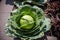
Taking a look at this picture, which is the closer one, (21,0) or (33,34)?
(33,34)

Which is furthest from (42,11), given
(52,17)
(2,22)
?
(2,22)

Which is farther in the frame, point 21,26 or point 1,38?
point 1,38

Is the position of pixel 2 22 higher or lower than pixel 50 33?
higher

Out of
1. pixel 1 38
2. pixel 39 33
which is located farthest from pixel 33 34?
pixel 1 38

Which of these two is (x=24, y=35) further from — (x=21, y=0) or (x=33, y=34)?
(x=21, y=0)

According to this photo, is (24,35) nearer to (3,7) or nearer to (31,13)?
(31,13)

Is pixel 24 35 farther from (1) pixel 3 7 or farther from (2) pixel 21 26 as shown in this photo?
(1) pixel 3 7

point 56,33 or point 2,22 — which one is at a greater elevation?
point 2,22
